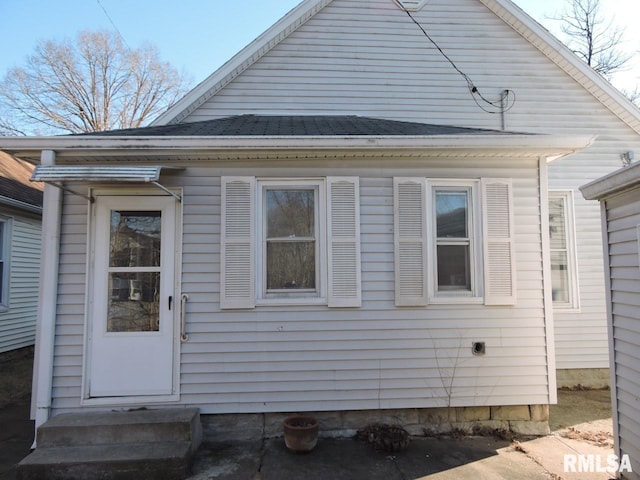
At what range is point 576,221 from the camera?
221 inches

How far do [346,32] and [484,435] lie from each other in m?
5.98

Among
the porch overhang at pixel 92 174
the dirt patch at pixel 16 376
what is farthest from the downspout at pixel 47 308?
the dirt patch at pixel 16 376

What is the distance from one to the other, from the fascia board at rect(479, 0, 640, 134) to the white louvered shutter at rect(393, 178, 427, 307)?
4.00 metres

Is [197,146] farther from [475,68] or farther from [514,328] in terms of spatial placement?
[475,68]

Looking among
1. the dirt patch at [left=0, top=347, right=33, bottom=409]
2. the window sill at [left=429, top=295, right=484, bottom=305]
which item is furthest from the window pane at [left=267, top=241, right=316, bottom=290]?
the dirt patch at [left=0, top=347, right=33, bottom=409]

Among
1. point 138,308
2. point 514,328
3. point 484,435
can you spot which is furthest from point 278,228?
point 484,435

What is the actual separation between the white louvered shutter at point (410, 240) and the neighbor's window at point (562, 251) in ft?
9.47

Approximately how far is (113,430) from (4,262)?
19.1ft

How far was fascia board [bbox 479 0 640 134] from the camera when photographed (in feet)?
18.9

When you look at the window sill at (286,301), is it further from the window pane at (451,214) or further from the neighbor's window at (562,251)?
the neighbor's window at (562,251)

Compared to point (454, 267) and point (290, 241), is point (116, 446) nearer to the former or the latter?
point (290, 241)

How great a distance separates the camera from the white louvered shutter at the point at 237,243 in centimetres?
384

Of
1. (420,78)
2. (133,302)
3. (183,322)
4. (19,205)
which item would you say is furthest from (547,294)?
(19,205)

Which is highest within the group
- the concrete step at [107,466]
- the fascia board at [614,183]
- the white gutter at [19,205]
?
the white gutter at [19,205]
